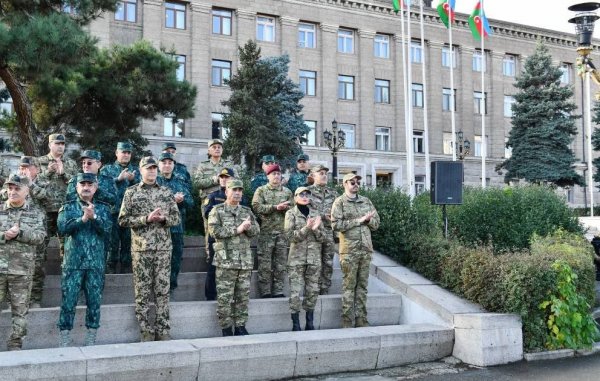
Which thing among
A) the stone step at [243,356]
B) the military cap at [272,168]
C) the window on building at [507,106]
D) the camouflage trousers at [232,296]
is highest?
the window on building at [507,106]

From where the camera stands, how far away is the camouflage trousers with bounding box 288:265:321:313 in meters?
8.02

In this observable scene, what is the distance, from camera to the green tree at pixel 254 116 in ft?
85.3

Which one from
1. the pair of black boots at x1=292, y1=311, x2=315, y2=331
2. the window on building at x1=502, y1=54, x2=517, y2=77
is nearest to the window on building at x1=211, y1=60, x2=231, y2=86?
the window on building at x1=502, y1=54, x2=517, y2=77

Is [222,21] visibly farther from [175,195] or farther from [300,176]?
[175,195]

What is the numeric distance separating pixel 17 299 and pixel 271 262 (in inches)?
139

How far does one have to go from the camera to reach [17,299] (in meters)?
6.60

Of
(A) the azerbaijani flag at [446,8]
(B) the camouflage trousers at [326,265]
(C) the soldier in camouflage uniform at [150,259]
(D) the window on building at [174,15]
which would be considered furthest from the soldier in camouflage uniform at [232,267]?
(D) the window on building at [174,15]

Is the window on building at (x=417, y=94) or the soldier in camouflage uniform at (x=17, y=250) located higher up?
the window on building at (x=417, y=94)

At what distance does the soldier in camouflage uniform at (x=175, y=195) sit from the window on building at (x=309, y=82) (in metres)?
A: 30.0

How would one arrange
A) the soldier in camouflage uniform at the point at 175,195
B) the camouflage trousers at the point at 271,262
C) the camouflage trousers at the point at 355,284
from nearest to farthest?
1. the camouflage trousers at the point at 355,284
2. the soldier in camouflage uniform at the point at 175,195
3. the camouflage trousers at the point at 271,262

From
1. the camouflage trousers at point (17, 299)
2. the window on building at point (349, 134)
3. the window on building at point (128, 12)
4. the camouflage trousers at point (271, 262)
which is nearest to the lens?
the camouflage trousers at point (17, 299)

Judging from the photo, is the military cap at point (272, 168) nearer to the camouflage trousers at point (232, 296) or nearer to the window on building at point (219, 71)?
the camouflage trousers at point (232, 296)

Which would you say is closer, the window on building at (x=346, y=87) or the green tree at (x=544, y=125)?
the green tree at (x=544, y=125)

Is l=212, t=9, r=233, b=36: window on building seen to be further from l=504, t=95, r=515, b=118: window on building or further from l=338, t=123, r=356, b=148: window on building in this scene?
l=504, t=95, r=515, b=118: window on building
